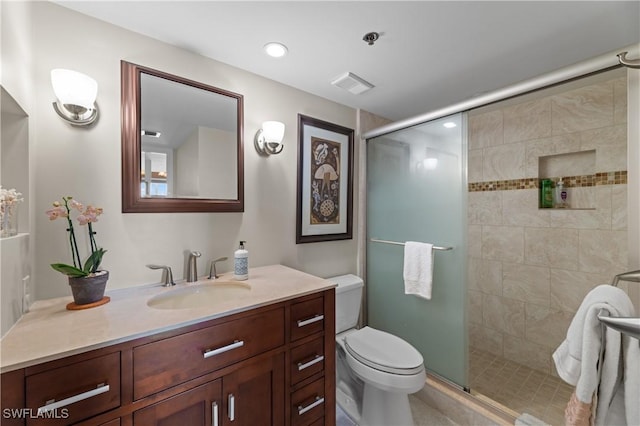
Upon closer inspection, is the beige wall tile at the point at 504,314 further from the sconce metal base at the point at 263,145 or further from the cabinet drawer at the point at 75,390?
the cabinet drawer at the point at 75,390

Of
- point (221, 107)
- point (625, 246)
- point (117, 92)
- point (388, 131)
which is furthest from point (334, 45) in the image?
point (625, 246)

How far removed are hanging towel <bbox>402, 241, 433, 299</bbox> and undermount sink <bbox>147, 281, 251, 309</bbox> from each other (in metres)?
1.17

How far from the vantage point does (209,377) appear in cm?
94

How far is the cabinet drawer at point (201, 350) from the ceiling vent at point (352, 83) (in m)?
1.45

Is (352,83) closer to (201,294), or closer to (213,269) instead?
(213,269)

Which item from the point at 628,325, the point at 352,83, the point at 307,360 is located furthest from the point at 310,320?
the point at 352,83

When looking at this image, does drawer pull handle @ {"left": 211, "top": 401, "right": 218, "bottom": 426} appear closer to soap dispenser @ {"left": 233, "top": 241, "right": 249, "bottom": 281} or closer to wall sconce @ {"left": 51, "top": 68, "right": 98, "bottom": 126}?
soap dispenser @ {"left": 233, "top": 241, "right": 249, "bottom": 281}

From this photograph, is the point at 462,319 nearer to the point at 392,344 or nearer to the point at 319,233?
the point at 392,344

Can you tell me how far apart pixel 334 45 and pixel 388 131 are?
866mm

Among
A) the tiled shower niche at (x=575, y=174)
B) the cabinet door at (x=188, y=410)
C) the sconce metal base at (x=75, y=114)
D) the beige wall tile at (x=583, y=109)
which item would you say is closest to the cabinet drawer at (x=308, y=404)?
the cabinet door at (x=188, y=410)

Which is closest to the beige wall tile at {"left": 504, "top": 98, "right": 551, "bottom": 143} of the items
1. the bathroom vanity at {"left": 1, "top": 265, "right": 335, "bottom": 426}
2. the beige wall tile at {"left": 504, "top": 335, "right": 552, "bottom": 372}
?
the beige wall tile at {"left": 504, "top": 335, "right": 552, "bottom": 372}

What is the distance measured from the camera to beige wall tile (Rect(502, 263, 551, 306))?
1996mm

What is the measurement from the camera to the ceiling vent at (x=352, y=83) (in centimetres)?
167

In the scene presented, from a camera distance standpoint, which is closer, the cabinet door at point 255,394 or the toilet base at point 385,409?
the cabinet door at point 255,394
